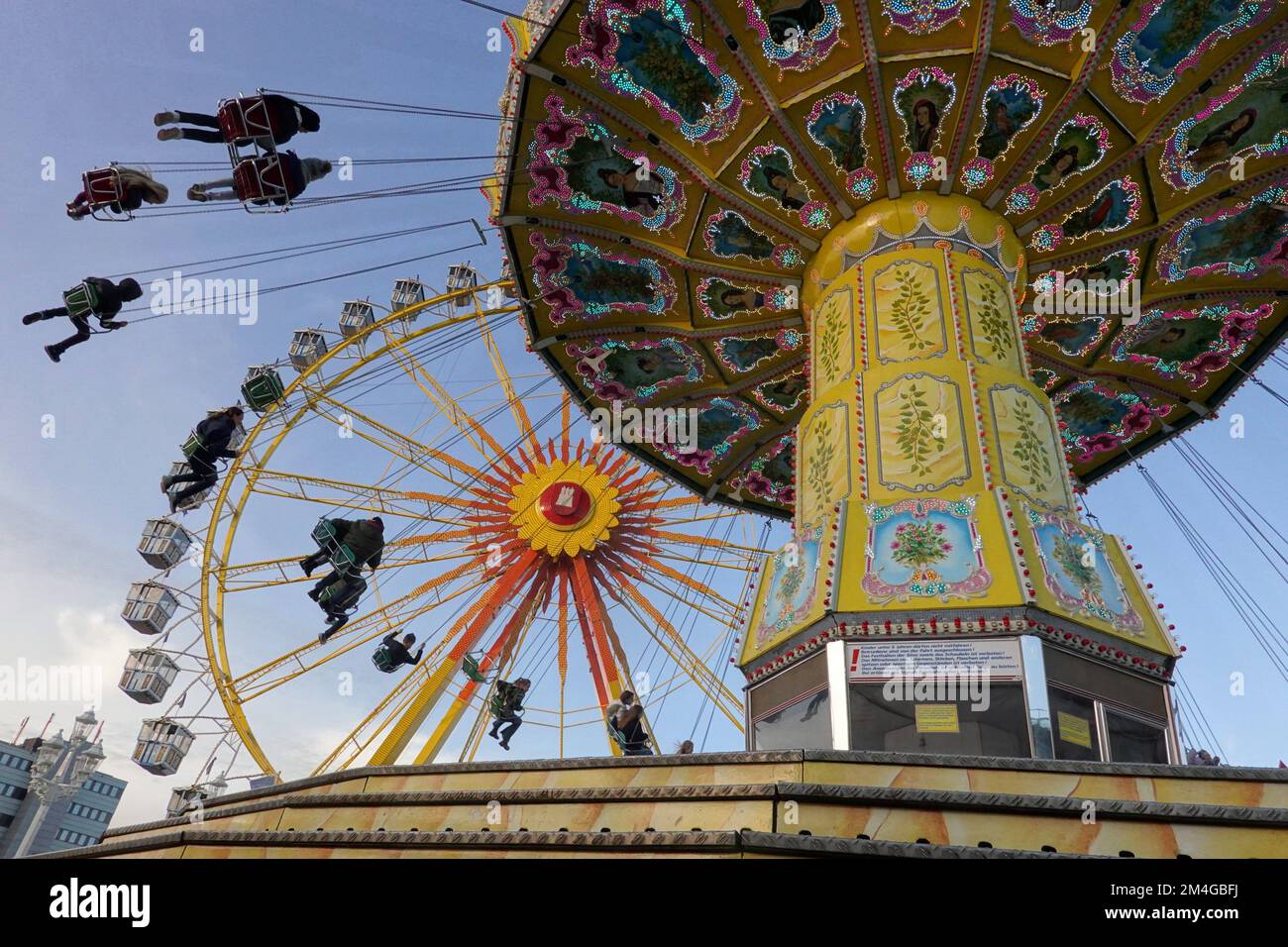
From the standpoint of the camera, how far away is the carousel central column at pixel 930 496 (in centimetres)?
792

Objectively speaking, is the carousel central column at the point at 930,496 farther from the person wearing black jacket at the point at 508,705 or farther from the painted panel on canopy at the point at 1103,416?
the person wearing black jacket at the point at 508,705

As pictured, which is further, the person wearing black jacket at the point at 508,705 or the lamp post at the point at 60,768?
the lamp post at the point at 60,768

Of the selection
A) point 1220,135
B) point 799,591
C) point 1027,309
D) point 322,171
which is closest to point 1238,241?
point 1220,135

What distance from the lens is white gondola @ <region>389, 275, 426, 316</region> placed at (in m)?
23.8

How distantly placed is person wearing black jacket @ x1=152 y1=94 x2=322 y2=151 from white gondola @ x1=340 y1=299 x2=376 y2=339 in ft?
41.8

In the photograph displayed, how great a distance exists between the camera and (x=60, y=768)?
6419 cm

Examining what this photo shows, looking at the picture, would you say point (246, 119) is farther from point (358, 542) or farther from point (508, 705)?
point (508, 705)

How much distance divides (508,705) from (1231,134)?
1448 centimetres

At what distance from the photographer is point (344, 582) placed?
18.2 m

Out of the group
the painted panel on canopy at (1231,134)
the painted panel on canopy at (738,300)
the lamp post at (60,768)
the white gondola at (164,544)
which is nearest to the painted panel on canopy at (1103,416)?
the painted panel on canopy at (1231,134)

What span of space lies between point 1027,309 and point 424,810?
9.61 meters

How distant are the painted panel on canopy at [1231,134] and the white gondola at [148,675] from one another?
20.5m

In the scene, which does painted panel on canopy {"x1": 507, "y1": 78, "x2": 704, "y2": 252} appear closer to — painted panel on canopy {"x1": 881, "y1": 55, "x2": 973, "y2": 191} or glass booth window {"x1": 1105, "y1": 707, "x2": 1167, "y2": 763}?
painted panel on canopy {"x1": 881, "y1": 55, "x2": 973, "y2": 191}
